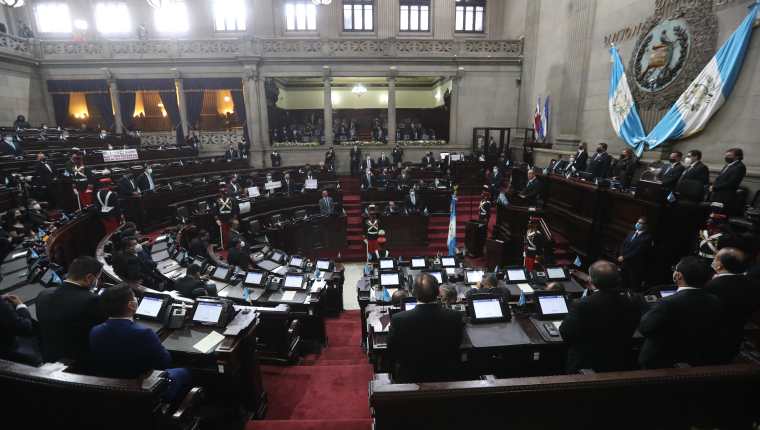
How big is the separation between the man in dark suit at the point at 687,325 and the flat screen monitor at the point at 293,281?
4518 mm

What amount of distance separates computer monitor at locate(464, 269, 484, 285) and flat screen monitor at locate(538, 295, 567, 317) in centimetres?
152

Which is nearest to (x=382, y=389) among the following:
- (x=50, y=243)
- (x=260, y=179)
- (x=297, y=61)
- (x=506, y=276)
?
(x=506, y=276)

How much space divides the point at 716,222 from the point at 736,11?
5.00 meters

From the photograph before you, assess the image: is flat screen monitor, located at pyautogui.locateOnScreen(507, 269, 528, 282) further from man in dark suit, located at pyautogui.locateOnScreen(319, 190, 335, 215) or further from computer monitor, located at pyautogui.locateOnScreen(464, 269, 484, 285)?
man in dark suit, located at pyautogui.locateOnScreen(319, 190, 335, 215)

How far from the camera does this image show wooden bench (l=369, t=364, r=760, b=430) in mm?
1948

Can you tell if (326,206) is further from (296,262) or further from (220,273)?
(220,273)

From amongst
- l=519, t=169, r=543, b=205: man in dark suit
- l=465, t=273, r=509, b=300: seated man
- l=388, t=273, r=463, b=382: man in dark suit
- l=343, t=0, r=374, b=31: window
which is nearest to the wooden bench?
l=388, t=273, r=463, b=382: man in dark suit

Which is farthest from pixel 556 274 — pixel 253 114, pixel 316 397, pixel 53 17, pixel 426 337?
pixel 53 17

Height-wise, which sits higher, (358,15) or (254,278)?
(358,15)

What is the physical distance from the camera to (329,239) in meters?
11.0

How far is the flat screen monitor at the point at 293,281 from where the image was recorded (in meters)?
5.74

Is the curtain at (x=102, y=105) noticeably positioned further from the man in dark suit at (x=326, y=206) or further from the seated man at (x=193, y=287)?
the seated man at (x=193, y=287)

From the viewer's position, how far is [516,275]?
5246 millimetres

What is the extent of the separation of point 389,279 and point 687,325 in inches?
144
